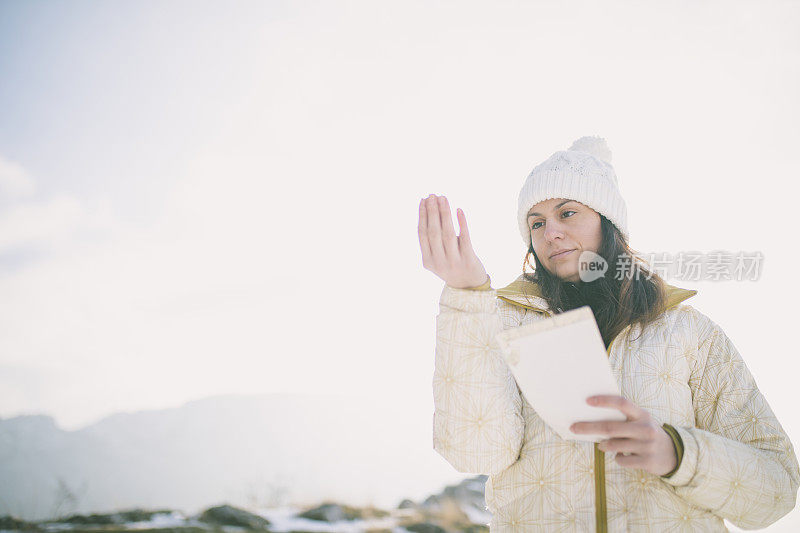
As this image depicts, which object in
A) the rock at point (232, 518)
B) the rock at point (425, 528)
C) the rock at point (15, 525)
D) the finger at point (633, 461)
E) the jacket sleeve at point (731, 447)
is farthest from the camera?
the rock at point (425, 528)

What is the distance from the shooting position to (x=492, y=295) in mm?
1601

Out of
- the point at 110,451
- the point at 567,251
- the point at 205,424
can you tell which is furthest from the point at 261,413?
the point at 567,251

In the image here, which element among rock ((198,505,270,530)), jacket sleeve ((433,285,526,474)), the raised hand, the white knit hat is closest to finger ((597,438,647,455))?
jacket sleeve ((433,285,526,474))

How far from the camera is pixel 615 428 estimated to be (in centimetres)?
123

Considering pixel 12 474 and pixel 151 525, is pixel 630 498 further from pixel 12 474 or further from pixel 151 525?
pixel 12 474

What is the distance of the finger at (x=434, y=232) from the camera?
1.51 m

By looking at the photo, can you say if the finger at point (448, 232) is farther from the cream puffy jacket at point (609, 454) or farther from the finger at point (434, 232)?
the cream puffy jacket at point (609, 454)

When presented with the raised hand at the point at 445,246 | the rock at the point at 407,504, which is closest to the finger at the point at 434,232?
the raised hand at the point at 445,246

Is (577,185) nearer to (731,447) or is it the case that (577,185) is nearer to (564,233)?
(564,233)

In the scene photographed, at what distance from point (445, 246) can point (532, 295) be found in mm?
826

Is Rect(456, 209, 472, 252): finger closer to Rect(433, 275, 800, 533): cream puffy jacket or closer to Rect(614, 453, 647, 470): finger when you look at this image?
Rect(433, 275, 800, 533): cream puffy jacket

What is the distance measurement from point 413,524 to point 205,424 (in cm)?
2854

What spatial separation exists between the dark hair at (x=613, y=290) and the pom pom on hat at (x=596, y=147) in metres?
0.66

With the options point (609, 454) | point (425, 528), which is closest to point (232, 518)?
point (425, 528)
